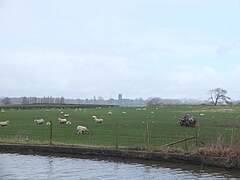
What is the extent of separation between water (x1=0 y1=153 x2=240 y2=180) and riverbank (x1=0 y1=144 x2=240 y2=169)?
0.58 meters

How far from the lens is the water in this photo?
17.3 m

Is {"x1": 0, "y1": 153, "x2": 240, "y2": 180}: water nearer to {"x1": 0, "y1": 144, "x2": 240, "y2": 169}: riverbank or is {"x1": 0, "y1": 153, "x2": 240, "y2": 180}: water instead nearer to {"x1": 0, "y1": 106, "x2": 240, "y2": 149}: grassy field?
{"x1": 0, "y1": 144, "x2": 240, "y2": 169}: riverbank

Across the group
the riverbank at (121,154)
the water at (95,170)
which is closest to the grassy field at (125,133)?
the riverbank at (121,154)

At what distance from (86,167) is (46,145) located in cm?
625

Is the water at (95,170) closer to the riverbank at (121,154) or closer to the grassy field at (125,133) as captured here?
the riverbank at (121,154)

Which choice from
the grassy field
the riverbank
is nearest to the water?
the riverbank

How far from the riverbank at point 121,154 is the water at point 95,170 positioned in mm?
579

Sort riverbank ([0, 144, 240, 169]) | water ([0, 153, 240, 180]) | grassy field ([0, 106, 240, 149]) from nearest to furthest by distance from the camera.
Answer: water ([0, 153, 240, 180]) < riverbank ([0, 144, 240, 169]) < grassy field ([0, 106, 240, 149])

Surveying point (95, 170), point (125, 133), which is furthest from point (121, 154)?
point (125, 133)

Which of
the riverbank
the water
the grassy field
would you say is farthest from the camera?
the grassy field

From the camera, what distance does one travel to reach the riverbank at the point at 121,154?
1988 cm

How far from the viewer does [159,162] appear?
21203mm

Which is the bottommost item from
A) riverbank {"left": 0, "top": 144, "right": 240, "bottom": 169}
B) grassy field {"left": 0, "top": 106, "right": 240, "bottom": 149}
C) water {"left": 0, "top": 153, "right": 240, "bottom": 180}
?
water {"left": 0, "top": 153, "right": 240, "bottom": 180}

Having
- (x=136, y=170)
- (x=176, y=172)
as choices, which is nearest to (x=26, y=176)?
(x=136, y=170)
